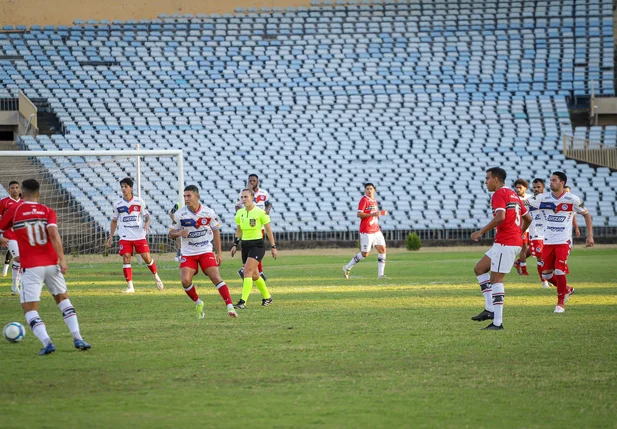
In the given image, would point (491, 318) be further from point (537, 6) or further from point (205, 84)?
point (537, 6)

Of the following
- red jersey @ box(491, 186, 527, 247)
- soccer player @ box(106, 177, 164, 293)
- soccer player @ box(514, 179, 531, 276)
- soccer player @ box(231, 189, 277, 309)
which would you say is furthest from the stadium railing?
red jersey @ box(491, 186, 527, 247)

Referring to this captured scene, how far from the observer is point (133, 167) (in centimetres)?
3384

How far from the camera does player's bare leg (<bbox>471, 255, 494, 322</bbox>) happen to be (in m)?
12.5

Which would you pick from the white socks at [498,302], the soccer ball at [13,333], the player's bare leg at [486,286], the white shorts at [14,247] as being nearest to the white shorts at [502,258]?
the white socks at [498,302]

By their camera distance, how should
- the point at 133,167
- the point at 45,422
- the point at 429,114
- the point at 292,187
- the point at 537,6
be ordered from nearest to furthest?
1. the point at 45,422
2. the point at 133,167
3. the point at 292,187
4. the point at 429,114
5. the point at 537,6

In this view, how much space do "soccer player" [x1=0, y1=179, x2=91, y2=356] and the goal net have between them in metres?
15.1

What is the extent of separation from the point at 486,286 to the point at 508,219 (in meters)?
1.20

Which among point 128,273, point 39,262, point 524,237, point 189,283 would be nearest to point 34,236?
point 39,262

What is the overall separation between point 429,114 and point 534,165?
20.4 ft

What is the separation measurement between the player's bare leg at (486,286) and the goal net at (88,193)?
46.5 feet

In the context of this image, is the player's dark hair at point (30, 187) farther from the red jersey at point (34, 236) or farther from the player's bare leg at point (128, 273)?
the player's bare leg at point (128, 273)

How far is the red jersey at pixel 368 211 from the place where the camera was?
2242 centimetres

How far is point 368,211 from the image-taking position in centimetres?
2248

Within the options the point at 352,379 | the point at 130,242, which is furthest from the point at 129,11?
the point at 352,379
